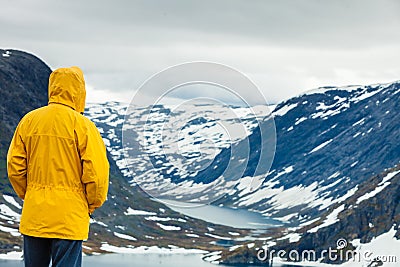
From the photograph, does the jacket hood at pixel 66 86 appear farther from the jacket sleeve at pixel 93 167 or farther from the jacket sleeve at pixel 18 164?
the jacket sleeve at pixel 18 164

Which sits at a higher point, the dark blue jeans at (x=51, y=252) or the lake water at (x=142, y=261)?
the dark blue jeans at (x=51, y=252)

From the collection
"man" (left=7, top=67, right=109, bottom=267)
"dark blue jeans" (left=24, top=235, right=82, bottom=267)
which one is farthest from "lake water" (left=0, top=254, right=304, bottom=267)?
"man" (left=7, top=67, right=109, bottom=267)

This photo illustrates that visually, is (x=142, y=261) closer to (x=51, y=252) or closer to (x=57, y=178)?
(x=51, y=252)

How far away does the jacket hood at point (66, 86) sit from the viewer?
930cm

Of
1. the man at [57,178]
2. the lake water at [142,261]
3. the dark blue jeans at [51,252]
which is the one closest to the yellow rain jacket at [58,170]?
the man at [57,178]

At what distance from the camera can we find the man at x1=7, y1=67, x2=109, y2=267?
8867 mm

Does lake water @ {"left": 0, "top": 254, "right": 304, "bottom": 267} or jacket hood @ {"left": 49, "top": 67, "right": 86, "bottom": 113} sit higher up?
jacket hood @ {"left": 49, "top": 67, "right": 86, "bottom": 113}

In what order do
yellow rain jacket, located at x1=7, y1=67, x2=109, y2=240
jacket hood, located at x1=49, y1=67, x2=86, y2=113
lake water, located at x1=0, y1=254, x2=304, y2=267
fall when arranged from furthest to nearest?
lake water, located at x1=0, y1=254, x2=304, y2=267
jacket hood, located at x1=49, y1=67, x2=86, y2=113
yellow rain jacket, located at x1=7, y1=67, x2=109, y2=240

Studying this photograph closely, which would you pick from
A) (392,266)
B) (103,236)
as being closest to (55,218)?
(392,266)

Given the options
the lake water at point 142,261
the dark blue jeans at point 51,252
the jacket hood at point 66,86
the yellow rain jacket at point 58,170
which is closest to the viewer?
the yellow rain jacket at point 58,170

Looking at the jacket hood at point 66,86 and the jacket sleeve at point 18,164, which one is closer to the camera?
the jacket sleeve at point 18,164

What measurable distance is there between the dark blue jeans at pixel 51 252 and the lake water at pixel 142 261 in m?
118

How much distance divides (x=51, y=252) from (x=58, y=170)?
103 cm

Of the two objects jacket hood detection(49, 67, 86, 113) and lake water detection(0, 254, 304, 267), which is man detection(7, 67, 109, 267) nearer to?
jacket hood detection(49, 67, 86, 113)
